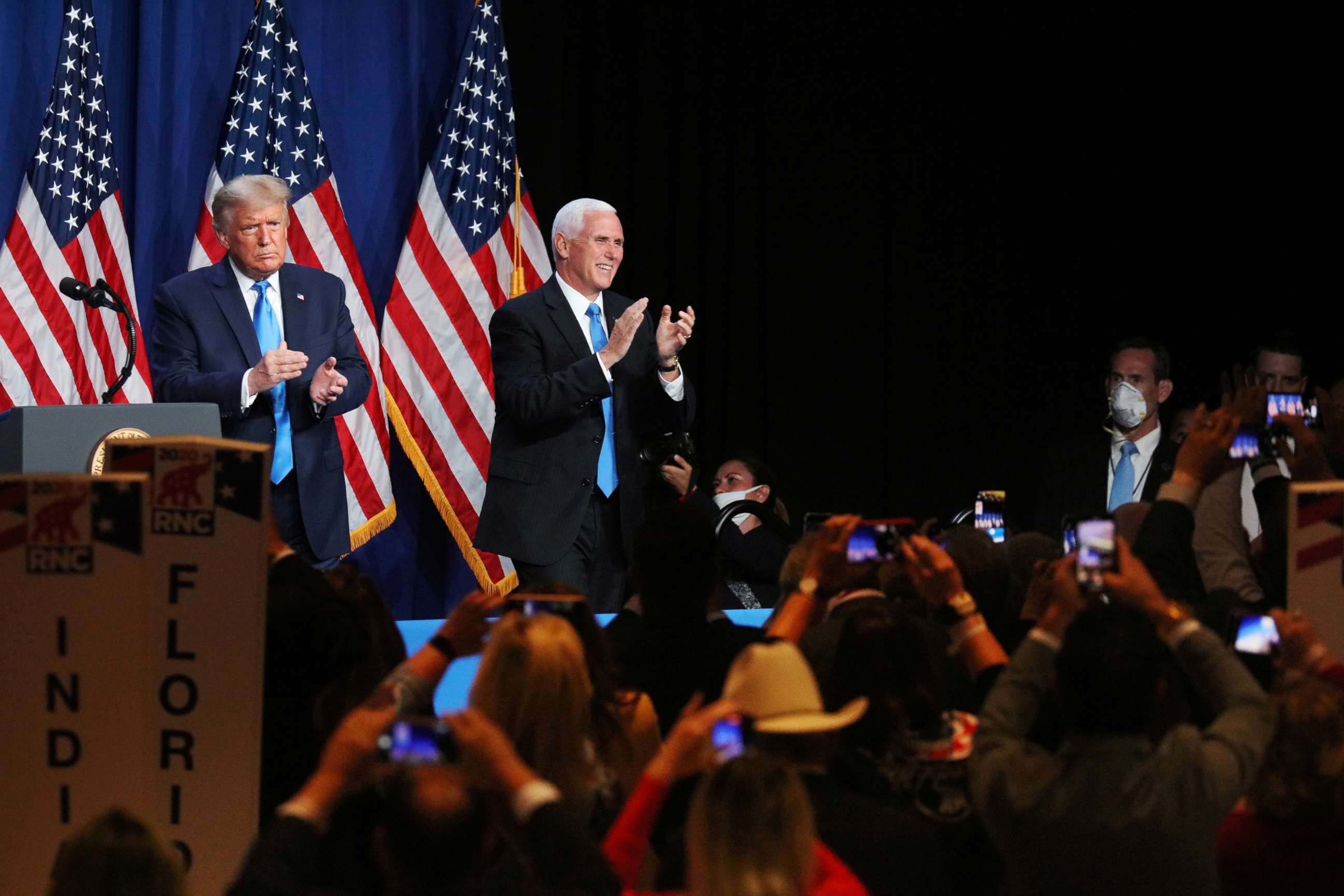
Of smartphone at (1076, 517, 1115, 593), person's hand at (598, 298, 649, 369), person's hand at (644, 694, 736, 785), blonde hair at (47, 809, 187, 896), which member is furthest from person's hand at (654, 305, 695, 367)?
blonde hair at (47, 809, 187, 896)

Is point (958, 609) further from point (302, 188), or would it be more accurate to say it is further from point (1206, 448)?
point (302, 188)

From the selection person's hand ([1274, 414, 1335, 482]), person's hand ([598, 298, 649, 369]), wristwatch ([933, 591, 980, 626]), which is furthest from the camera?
person's hand ([598, 298, 649, 369])

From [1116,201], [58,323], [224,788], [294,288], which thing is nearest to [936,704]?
[224,788]

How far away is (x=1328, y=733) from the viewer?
2035 mm

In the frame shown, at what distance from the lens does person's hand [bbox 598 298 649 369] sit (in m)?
4.23

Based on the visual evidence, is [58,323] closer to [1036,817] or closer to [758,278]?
[758,278]

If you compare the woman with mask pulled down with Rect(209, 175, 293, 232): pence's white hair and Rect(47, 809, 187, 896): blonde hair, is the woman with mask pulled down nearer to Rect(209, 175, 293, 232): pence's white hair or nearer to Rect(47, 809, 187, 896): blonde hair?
Rect(209, 175, 293, 232): pence's white hair

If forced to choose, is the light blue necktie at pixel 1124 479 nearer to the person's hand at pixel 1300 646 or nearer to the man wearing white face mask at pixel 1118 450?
the man wearing white face mask at pixel 1118 450

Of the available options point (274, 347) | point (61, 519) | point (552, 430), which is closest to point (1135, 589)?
point (61, 519)

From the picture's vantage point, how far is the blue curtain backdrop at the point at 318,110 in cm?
548

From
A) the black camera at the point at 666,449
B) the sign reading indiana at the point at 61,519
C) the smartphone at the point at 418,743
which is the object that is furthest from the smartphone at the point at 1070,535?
the black camera at the point at 666,449

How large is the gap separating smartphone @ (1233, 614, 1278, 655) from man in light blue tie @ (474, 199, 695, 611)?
7.24 ft

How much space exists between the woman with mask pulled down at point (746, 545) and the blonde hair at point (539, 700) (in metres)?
2.49

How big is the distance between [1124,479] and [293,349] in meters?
2.62
